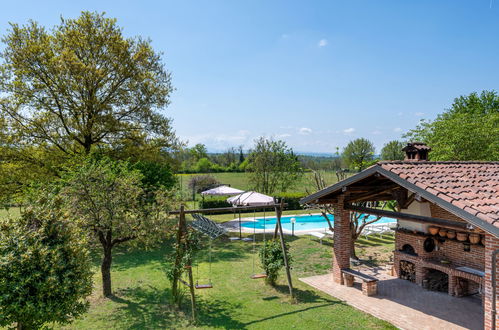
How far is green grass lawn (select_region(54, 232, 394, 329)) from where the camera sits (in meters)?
7.60

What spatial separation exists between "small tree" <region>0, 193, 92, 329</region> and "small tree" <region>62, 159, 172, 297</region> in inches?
75.3

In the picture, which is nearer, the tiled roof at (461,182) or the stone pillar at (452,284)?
the tiled roof at (461,182)

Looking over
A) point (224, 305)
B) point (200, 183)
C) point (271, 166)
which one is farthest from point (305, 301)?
point (200, 183)

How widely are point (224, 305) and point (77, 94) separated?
13.5 meters

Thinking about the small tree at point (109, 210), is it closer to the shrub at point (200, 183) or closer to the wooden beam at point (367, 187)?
the wooden beam at point (367, 187)

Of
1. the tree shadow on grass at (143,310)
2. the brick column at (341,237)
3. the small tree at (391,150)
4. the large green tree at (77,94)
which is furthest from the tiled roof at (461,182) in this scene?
the small tree at (391,150)

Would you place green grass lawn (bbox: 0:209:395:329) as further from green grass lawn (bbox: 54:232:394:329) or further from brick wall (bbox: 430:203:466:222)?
brick wall (bbox: 430:203:466:222)

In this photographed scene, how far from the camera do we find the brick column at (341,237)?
33.4ft

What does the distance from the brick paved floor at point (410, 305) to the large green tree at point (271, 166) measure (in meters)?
16.3

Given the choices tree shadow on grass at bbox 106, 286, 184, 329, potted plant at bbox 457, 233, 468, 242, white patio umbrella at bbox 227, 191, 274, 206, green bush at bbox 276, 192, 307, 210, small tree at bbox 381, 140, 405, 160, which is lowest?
tree shadow on grass at bbox 106, 286, 184, 329

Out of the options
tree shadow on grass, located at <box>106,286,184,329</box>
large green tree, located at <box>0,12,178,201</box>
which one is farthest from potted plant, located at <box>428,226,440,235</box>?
large green tree, located at <box>0,12,178,201</box>

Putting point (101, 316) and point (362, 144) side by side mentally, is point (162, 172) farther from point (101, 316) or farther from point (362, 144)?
point (362, 144)

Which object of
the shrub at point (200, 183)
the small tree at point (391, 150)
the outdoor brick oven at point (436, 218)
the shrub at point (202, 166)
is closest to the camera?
the outdoor brick oven at point (436, 218)

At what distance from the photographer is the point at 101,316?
26.4 feet
